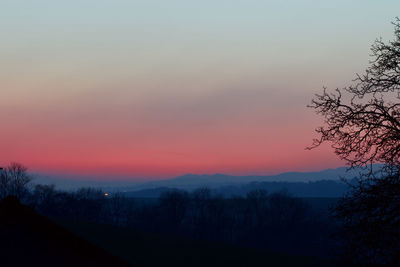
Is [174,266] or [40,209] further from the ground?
[40,209]

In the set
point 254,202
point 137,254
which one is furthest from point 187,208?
point 137,254

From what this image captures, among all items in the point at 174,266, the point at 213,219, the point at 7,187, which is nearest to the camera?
the point at 174,266

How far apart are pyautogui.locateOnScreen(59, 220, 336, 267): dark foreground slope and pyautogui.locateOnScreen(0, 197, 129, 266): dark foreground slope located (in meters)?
53.1

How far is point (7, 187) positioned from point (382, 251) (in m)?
101

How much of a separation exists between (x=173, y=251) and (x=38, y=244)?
215 feet

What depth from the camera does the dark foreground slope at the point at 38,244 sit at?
698 cm

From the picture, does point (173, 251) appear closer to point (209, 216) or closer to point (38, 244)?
point (209, 216)

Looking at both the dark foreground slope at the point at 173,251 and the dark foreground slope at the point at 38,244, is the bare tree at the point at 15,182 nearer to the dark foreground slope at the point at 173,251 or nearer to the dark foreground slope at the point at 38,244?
the dark foreground slope at the point at 173,251

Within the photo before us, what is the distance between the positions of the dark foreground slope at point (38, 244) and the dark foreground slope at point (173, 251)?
53.1m

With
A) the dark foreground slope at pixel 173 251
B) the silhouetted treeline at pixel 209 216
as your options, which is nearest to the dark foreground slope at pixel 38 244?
the dark foreground slope at pixel 173 251

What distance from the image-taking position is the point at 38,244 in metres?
7.31

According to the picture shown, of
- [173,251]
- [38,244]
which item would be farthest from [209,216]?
[38,244]

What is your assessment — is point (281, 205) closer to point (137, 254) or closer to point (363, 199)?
point (137, 254)

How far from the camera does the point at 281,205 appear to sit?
4916 inches
